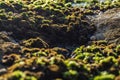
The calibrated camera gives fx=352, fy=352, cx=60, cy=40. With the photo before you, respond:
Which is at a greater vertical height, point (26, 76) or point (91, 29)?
point (26, 76)

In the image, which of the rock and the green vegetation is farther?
the rock

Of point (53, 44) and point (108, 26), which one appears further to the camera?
point (108, 26)

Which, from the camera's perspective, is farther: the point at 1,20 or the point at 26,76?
the point at 1,20

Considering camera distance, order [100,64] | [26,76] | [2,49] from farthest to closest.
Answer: [2,49] → [100,64] → [26,76]


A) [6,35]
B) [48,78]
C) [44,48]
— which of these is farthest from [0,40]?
[48,78]

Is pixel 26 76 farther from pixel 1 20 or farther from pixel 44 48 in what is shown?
pixel 1 20

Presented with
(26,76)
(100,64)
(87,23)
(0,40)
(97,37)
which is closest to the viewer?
(26,76)

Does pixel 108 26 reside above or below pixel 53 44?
above

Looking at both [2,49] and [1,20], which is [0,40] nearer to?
[2,49]

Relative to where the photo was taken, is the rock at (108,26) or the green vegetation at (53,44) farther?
the rock at (108,26)
